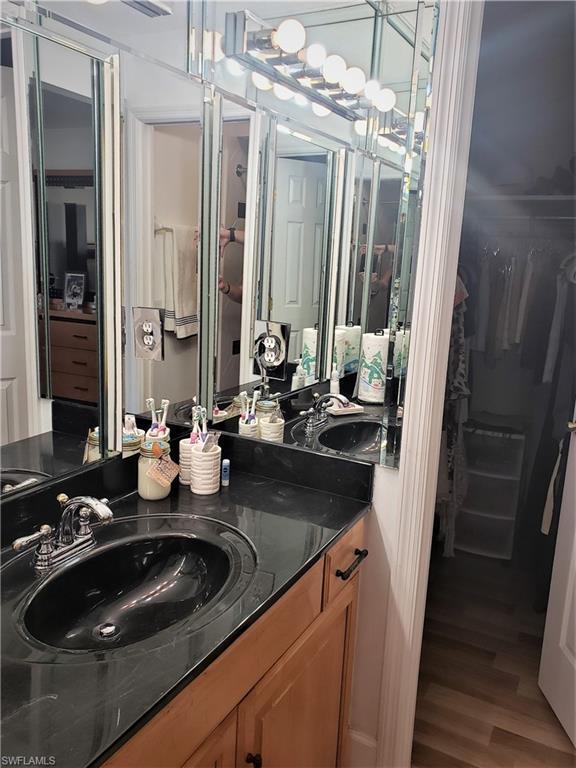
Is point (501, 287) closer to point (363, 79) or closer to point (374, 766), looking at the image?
point (363, 79)

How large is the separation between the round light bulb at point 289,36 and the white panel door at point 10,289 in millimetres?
932

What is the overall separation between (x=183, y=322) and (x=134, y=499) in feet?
1.71

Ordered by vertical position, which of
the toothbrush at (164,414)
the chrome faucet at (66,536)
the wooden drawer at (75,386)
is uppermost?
the wooden drawer at (75,386)

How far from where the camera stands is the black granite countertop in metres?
0.79

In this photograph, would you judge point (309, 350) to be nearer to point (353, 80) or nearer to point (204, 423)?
point (204, 423)

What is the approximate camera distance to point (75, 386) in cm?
138

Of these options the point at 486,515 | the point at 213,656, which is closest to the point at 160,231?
the point at 213,656

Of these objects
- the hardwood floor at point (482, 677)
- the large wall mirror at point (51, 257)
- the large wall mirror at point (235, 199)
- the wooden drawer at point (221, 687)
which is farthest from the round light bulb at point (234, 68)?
the hardwood floor at point (482, 677)

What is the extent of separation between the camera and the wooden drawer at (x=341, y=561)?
1.40 meters

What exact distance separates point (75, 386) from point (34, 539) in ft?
1.20

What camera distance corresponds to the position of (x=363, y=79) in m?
1.87

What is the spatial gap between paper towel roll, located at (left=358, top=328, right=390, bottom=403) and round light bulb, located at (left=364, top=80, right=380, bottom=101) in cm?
74

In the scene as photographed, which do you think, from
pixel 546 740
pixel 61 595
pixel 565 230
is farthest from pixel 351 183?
pixel 546 740

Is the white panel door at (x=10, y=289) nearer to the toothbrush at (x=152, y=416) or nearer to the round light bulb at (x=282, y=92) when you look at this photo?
the toothbrush at (x=152, y=416)
